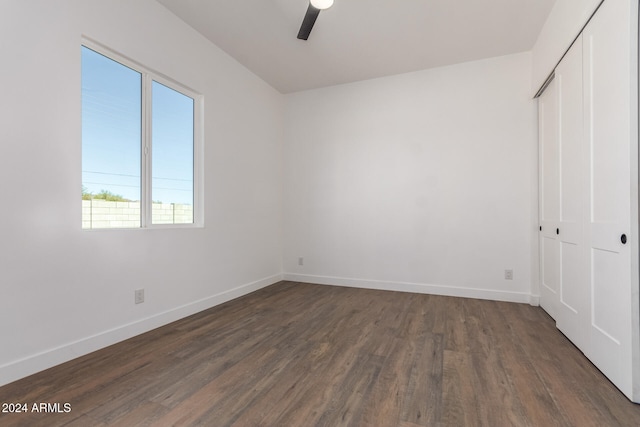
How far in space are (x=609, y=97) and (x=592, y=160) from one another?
0.41 m

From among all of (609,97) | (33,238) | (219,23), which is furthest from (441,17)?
(33,238)

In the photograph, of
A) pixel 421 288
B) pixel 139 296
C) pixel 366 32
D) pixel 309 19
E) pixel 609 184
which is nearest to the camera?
pixel 609 184

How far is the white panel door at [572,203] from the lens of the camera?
2223mm

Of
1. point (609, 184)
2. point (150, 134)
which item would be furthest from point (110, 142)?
point (609, 184)

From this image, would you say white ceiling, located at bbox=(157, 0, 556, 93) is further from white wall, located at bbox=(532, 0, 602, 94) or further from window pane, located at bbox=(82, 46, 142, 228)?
window pane, located at bbox=(82, 46, 142, 228)

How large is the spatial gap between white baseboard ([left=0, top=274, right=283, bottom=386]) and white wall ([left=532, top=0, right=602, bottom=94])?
3.90 meters

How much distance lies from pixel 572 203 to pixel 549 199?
2.17 feet

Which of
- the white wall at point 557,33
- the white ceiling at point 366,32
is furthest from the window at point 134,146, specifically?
the white wall at point 557,33

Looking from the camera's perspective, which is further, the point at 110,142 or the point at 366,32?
the point at 366,32

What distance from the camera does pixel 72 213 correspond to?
2105 mm

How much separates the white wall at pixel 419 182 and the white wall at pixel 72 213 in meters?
1.45

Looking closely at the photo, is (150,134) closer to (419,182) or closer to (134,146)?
(134,146)

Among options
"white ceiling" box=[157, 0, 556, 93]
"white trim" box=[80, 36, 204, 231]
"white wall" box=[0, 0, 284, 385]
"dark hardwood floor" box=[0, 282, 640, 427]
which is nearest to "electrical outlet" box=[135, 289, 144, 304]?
"white wall" box=[0, 0, 284, 385]

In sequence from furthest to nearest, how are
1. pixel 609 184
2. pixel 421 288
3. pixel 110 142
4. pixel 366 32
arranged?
1. pixel 421 288
2. pixel 366 32
3. pixel 110 142
4. pixel 609 184
